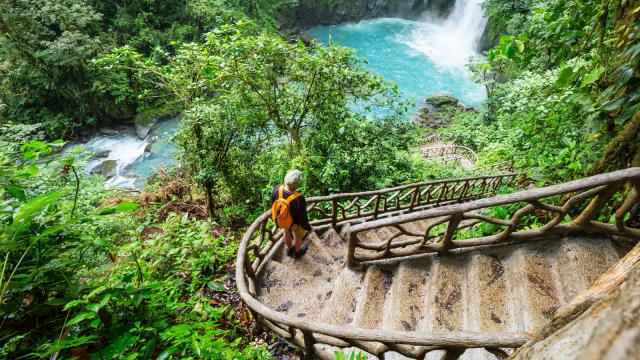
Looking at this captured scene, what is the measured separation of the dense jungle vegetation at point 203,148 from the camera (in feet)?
6.49

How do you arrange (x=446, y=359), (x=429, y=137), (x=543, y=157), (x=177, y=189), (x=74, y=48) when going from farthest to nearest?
(x=429, y=137)
(x=74, y=48)
(x=177, y=189)
(x=543, y=157)
(x=446, y=359)

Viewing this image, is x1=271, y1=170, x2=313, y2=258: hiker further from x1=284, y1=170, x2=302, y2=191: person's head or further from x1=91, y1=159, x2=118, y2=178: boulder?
x1=91, y1=159, x2=118, y2=178: boulder

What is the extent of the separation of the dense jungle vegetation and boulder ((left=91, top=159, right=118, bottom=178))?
334 centimetres

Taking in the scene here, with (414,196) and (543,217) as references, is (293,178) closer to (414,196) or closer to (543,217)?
(414,196)

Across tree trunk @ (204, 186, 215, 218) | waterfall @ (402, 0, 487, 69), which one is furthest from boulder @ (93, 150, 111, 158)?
waterfall @ (402, 0, 487, 69)

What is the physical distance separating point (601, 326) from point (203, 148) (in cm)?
726

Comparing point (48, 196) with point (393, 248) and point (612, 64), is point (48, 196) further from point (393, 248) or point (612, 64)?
point (612, 64)

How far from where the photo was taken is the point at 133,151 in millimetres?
16453

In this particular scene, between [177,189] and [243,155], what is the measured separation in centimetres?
276

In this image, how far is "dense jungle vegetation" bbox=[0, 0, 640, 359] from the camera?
1.98 metres

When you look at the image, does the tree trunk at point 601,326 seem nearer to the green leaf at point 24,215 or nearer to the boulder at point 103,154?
the green leaf at point 24,215

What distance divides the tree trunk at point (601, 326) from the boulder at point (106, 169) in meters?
17.3

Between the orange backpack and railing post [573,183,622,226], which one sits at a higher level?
railing post [573,183,622,226]

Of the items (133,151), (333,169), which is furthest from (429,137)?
(133,151)
